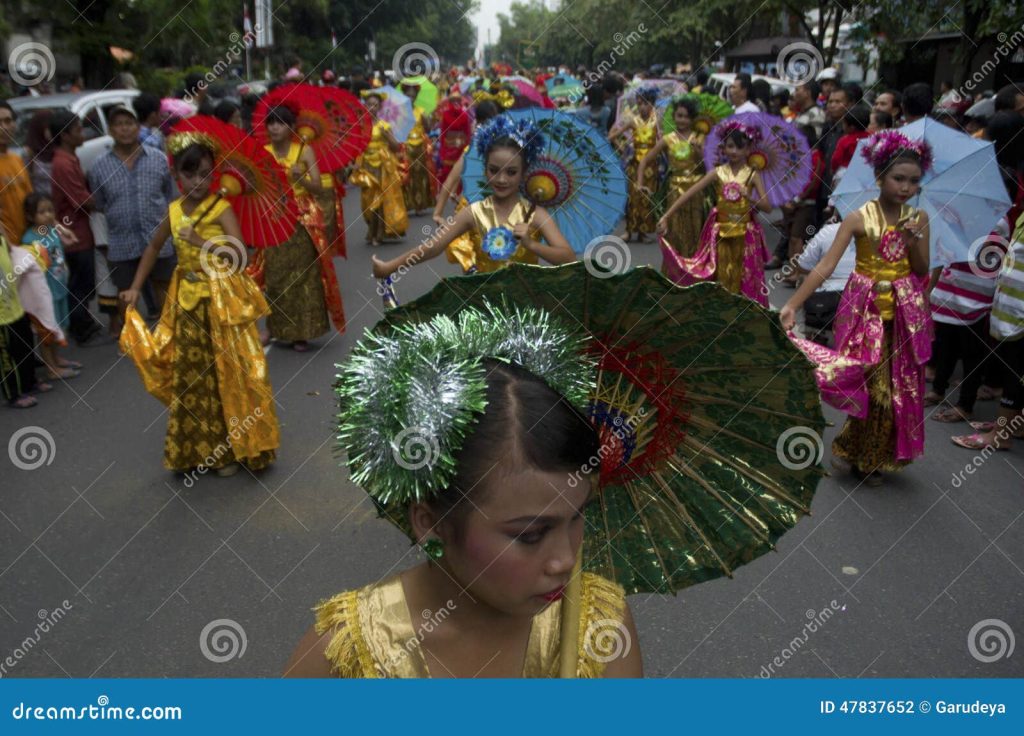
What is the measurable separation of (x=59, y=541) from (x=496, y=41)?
128 meters

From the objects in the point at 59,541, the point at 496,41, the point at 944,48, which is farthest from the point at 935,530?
the point at 496,41

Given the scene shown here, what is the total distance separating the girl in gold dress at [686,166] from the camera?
944 centimetres

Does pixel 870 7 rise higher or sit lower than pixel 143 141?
lower

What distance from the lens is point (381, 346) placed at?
1.43 m

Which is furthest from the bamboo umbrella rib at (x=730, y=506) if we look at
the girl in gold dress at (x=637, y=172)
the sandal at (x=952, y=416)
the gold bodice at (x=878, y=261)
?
the girl in gold dress at (x=637, y=172)

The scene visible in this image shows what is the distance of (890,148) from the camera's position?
4.44 m

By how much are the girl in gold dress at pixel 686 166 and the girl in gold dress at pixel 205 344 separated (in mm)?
5600

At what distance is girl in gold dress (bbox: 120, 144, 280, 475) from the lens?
4680 mm

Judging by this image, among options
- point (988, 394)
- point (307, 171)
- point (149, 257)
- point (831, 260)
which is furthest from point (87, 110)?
point (988, 394)

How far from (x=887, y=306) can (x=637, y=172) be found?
741cm

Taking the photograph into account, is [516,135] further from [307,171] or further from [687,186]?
[687,186]

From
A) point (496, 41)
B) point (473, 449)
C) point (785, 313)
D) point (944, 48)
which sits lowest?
point (496, 41)

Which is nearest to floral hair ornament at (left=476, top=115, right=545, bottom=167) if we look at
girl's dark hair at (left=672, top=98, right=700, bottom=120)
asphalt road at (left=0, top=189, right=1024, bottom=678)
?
asphalt road at (left=0, top=189, right=1024, bottom=678)

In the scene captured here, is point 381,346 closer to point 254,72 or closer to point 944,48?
point 944,48
